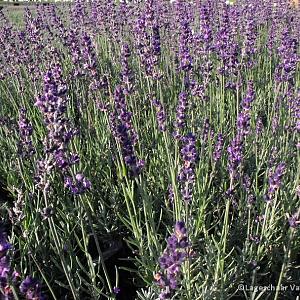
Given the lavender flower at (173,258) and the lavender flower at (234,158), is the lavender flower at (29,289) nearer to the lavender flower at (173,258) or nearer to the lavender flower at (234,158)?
the lavender flower at (173,258)

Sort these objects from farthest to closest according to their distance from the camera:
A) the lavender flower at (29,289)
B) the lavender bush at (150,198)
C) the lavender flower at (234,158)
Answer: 1. the lavender flower at (234,158)
2. the lavender bush at (150,198)
3. the lavender flower at (29,289)

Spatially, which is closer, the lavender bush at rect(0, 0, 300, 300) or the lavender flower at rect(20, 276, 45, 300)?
the lavender flower at rect(20, 276, 45, 300)

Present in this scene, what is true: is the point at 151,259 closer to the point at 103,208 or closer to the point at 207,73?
the point at 103,208

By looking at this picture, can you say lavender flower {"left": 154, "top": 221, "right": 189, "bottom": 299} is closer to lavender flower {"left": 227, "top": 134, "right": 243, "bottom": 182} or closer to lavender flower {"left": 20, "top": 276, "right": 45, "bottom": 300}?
lavender flower {"left": 20, "top": 276, "right": 45, "bottom": 300}

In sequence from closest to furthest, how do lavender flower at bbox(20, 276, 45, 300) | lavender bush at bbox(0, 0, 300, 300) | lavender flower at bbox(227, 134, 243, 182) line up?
lavender flower at bbox(20, 276, 45, 300) → lavender bush at bbox(0, 0, 300, 300) → lavender flower at bbox(227, 134, 243, 182)

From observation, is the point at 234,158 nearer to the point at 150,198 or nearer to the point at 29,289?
the point at 150,198

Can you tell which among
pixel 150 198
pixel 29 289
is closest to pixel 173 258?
pixel 29 289

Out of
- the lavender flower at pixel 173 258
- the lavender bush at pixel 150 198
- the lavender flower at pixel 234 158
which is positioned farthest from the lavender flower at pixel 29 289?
the lavender flower at pixel 234 158

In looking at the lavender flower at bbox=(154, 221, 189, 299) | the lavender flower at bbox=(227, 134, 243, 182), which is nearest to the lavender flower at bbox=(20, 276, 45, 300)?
the lavender flower at bbox=(154, 221, 189, 299)

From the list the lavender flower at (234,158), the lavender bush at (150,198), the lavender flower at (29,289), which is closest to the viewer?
the lavender flower at (29,289)

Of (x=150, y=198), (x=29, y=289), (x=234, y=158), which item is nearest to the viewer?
(x=29, y=289)

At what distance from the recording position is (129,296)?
2678 mm

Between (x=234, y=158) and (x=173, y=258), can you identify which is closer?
(x=173, y=258)

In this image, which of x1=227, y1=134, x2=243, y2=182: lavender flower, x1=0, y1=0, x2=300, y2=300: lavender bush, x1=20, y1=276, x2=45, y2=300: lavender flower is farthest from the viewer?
x1=227, y1=134, x2=243, y2=182: lavender flower
